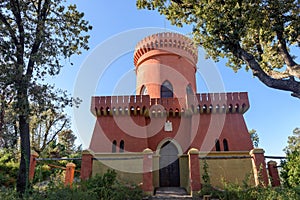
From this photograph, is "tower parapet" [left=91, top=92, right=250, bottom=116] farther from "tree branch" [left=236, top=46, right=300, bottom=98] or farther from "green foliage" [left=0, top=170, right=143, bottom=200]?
"green foliage" [left=0, top=170, right=143, bottom=200]

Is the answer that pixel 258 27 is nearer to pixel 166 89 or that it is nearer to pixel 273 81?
pixel 273 81

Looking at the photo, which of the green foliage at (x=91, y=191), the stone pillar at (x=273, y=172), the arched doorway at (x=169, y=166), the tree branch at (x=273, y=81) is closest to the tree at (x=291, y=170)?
the stone pillar at (x=273, y=172)

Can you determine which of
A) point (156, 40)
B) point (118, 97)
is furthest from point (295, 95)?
point (156, 40)

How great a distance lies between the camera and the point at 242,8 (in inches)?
318

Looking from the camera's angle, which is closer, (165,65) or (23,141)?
(23,141)

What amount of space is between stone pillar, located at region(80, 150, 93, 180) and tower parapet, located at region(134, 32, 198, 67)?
33.2 feet

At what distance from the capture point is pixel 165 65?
1753cm

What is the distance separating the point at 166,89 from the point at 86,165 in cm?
844

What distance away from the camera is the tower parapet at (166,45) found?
59.5 ft

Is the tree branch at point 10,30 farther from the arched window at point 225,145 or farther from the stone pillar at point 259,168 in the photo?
the arched window at point 225,145

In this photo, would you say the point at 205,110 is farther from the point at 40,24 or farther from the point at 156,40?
the point at 40,24

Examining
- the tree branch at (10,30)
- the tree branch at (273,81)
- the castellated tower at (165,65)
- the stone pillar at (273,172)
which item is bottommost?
the stone pillar at (273,172)

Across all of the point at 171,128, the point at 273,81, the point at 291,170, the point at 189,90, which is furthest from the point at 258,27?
the point at 189,90

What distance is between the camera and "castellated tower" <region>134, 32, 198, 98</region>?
55.3 feet
